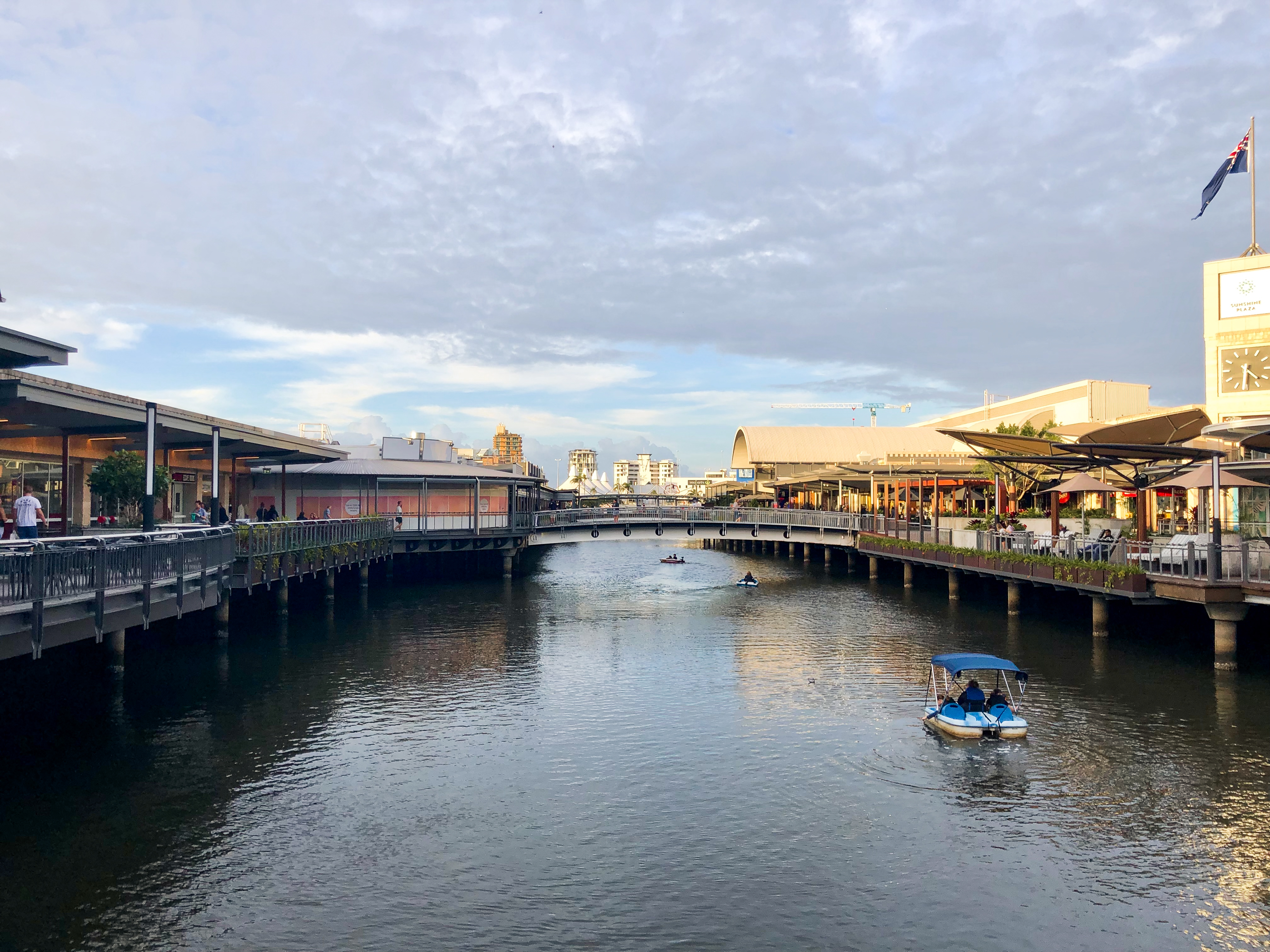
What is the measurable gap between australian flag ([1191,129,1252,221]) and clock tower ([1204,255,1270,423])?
130 inches

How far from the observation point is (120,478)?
133ft

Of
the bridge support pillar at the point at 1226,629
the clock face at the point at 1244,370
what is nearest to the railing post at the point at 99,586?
the bridge support pillar at the point at 1226,629

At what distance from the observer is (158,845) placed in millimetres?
16141

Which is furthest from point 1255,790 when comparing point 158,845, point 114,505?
point 114,505

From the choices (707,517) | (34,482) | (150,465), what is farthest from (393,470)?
(150,465)

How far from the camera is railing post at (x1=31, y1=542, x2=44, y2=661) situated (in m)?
17.5

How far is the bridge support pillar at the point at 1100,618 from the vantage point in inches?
1385

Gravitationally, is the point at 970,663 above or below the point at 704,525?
below

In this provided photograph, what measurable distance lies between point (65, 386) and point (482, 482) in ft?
141

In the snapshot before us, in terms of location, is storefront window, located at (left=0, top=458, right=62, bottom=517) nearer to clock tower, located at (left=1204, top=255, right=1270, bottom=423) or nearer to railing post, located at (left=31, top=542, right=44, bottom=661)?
railing post, located at (left=31, top=542, right=44, bottom=661)

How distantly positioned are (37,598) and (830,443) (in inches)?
4598

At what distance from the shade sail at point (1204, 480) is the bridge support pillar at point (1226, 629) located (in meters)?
4.11

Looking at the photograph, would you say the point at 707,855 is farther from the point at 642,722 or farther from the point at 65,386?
the point at 65,386

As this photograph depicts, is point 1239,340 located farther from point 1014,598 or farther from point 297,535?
point 297,535
